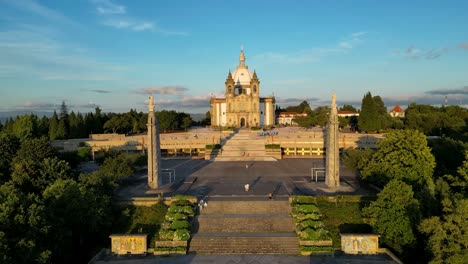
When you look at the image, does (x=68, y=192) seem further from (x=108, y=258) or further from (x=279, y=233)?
(x=279, y=233)

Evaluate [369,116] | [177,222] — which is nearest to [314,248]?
[177,222]

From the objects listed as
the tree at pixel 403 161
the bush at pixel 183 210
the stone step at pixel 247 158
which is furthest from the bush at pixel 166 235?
the stone step at pixel 247 158

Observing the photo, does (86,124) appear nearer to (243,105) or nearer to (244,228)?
(243,105)

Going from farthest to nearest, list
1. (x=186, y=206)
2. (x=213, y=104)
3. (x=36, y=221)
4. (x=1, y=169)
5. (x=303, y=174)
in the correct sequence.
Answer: (x=213, y=104) → (x=303, y=174) → (x=1, y=169) → (x=186, y=206) → (x=36, y=221)

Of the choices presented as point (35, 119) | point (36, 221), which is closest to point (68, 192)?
point (36, 221)

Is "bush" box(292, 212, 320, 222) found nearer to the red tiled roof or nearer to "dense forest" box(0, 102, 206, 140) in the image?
"dense forest" box(0, 102, 206, 140)
